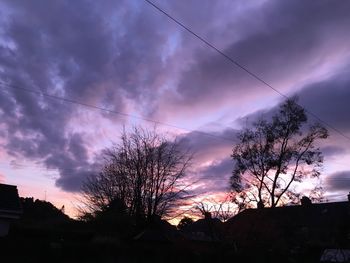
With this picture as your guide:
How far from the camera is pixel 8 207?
24.5 metres

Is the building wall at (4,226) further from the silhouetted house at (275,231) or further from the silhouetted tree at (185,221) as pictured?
the silhouetted tree at (185,221)

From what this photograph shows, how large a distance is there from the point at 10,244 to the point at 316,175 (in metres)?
29.0

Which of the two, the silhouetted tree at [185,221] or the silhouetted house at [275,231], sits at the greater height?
the silhouetted tree at [185,221]

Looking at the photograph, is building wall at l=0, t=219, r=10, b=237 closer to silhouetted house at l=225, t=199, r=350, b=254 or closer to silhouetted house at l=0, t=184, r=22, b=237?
silhouetted house at l=0, t=184, r=22, b=237

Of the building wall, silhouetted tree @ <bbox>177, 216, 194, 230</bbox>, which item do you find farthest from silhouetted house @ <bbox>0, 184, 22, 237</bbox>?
silhouetted tree @ <bbox>177, 216, 194, 230</bbox>

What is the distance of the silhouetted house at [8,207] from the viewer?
77.3 ft

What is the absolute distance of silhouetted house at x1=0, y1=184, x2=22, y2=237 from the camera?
23562 mm

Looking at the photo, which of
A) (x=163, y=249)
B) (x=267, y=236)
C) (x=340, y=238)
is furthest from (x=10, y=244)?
(x=267, y=236)

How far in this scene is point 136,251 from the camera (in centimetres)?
1534

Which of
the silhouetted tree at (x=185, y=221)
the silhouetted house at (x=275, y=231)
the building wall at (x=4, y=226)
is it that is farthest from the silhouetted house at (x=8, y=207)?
the silhouetted tree at (x=185, y=221)

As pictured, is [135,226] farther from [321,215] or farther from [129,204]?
[321,215]

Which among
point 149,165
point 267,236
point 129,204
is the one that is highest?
point 149,165

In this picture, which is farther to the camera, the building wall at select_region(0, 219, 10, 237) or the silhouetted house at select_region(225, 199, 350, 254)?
the silhouetted house at select_region(225, 199, 350, 254)

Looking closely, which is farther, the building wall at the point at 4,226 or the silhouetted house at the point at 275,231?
the silhouetted house at the point at 275,231
